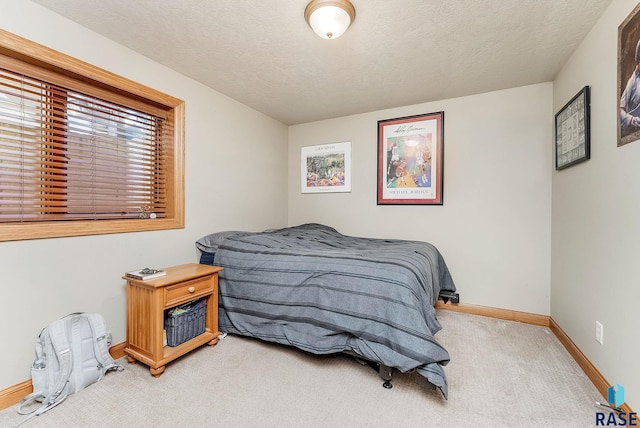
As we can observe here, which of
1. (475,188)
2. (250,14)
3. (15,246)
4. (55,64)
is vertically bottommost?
(15,246)

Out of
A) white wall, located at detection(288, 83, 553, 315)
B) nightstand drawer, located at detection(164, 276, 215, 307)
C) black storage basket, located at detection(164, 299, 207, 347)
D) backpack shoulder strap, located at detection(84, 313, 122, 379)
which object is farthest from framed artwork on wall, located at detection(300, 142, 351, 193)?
backpack shoulder strap, located at detection(84, 313, 122, 379)

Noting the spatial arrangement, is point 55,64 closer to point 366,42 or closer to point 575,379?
point 366,42

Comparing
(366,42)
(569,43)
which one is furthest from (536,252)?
(366,42)

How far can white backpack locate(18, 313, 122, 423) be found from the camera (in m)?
1.52

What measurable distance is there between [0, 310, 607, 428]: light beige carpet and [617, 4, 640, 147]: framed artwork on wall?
4.85 feet

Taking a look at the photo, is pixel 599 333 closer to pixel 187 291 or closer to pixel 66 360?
pixel 187 291

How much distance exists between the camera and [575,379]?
1.74m

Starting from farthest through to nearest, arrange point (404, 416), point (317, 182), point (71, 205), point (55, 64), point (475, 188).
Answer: point (317, 182), point (475, 188), point (71, 205), point (55, 64), point (404, 416)

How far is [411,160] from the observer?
10.4 feet

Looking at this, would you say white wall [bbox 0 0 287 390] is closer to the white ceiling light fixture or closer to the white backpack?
the white backpack

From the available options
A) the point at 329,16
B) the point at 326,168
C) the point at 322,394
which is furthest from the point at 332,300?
the point at 326,168

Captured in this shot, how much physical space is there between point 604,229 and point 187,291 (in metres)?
2.70

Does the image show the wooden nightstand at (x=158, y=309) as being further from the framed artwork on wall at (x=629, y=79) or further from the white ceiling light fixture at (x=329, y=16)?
the framed artwork on wall at (x=629, y=79)

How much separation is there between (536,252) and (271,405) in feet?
8.83
